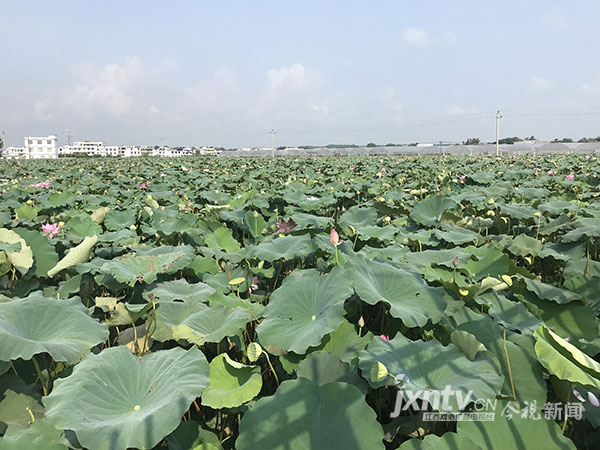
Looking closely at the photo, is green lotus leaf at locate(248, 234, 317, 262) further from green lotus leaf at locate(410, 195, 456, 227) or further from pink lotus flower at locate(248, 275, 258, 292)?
green lotus leaf at locate(410, 195, 456, 227)

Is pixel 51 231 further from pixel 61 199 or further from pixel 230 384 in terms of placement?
pixel 230 384

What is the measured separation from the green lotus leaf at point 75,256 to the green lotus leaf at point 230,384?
1.06m

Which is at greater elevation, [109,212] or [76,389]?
[109,212]

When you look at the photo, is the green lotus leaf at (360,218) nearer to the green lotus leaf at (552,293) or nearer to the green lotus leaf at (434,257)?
the green lotus leaf at (434,257)

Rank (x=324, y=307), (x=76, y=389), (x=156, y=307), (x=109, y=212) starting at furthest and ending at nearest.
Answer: (x=109, y=212), (x=156, y=307), (x=324, y=307), (x=76, y=389)

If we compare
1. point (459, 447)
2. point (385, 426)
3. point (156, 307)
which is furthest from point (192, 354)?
point (459, 447)

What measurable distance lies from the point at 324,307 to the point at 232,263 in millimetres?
954

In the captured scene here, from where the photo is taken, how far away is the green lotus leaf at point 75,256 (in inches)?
66.4

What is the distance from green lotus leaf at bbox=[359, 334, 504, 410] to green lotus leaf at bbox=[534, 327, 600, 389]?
4.2 inches

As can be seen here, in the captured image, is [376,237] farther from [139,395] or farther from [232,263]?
[139,395]

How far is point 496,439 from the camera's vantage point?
2.55ft

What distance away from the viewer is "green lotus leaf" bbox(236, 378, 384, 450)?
73 cm

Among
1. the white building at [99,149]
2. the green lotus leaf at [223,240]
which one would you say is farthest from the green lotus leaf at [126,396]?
the white building at [99,149]

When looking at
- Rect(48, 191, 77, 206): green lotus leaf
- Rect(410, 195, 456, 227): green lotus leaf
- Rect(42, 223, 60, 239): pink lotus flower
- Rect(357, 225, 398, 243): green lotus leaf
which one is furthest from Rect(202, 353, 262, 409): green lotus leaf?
Rect(48, 191, 77, 206): green lotus leaf
